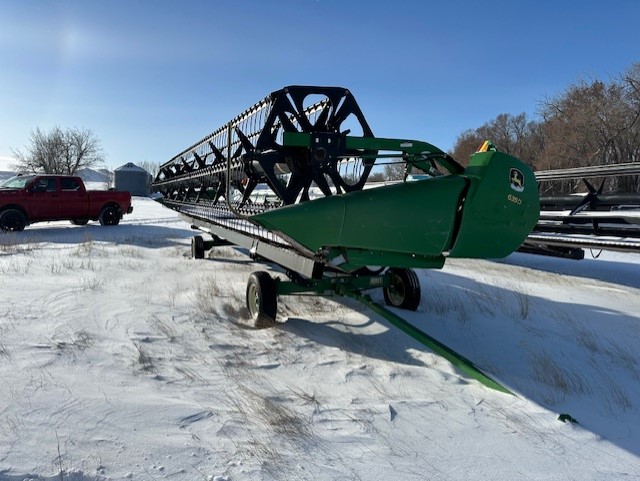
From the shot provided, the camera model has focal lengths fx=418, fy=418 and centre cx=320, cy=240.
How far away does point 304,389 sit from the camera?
9.95 feet

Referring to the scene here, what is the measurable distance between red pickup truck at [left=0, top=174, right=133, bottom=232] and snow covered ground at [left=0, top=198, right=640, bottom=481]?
9.56 meters

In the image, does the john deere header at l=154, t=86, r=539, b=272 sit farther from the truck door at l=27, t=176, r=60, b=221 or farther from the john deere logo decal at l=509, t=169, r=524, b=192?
the truck door at l=27, t=176, r=60, b=221

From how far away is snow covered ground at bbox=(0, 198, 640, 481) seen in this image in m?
2.13

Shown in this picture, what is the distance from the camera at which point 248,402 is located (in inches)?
108

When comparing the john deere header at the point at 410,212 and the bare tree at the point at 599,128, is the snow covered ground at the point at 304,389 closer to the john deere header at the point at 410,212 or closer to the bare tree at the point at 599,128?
the john deere header at the point at 410,212

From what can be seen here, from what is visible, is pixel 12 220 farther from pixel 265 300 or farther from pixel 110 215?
pixel 265 300

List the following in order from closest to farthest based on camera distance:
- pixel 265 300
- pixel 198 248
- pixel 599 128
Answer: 1. pixel 265 300
2. pixel 198 248
3. pixel 599 128

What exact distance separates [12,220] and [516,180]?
1534cm

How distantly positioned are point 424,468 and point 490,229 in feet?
6.64

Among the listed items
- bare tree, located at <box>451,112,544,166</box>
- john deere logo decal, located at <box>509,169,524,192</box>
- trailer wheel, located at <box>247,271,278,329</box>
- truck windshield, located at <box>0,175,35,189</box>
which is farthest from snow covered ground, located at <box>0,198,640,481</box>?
bare tree, located at <box>451,112,544,166</box>

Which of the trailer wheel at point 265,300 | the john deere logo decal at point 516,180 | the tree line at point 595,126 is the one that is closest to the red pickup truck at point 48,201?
the trailer wheel at point 265,300

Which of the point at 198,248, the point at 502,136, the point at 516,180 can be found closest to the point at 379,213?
the point at 516,180

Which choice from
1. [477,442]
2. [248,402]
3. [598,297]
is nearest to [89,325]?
[248,402]

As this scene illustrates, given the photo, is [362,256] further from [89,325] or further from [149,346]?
[89,325]
